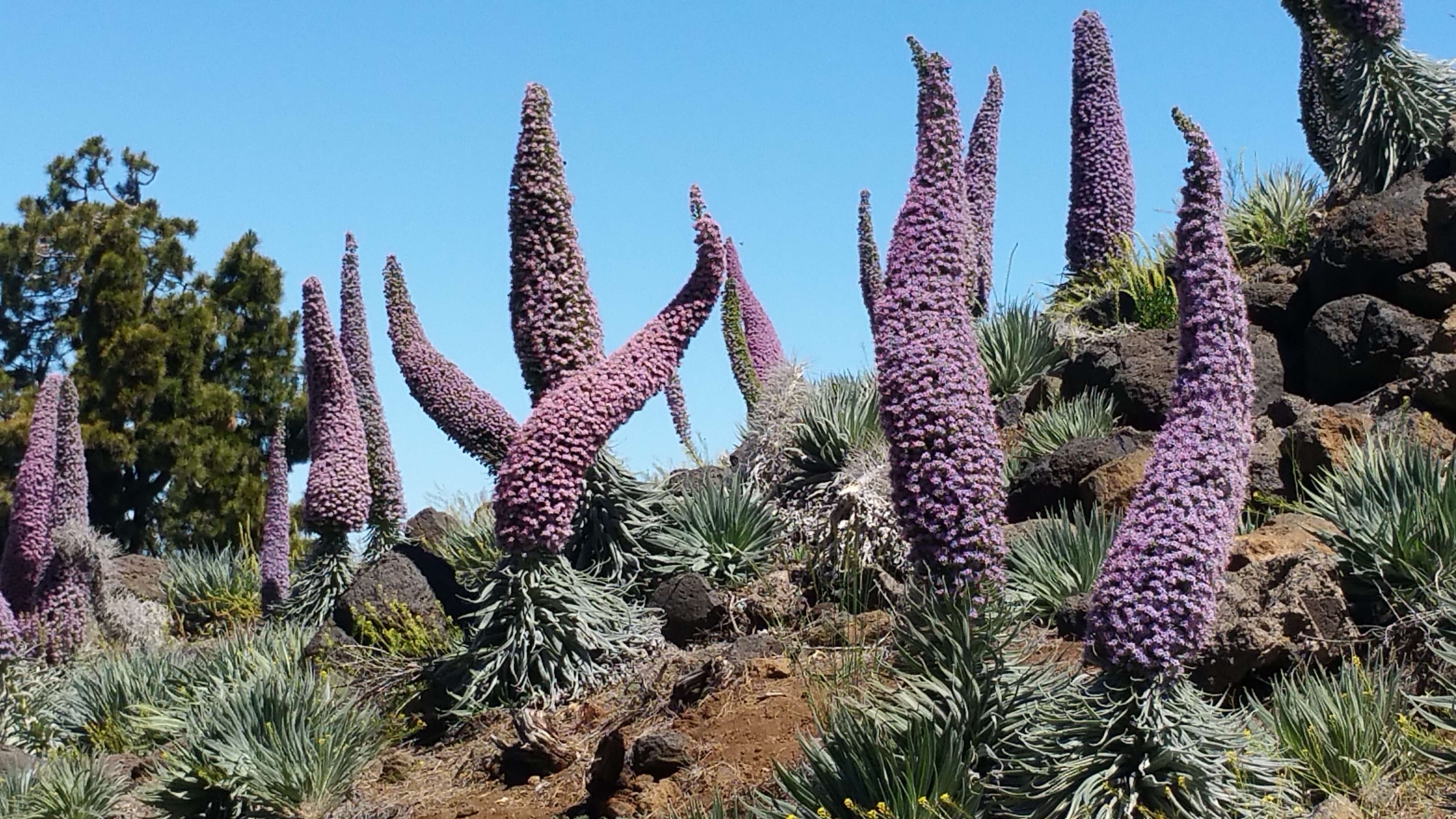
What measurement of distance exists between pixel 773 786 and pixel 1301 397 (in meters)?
4.62

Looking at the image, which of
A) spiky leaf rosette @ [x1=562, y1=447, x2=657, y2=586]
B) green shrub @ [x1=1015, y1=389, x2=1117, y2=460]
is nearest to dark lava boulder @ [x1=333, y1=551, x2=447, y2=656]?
spiky leaf rosette @ [x1=562, y1=447, x2=657, y2=586]

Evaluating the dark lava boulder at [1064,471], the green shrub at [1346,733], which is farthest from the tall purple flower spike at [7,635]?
the green shrub at [1346,733]

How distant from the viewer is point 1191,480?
4586mm

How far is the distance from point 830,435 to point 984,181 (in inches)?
166

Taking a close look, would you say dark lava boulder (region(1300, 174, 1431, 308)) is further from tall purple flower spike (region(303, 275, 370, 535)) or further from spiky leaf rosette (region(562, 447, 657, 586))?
tall purple flower spike (region(303, 275, 370, 535))

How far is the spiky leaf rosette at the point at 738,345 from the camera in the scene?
1133 cm

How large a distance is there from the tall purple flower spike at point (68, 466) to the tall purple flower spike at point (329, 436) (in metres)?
2.22

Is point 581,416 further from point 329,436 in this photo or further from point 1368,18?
point 1368,18

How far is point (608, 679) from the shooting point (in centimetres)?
740

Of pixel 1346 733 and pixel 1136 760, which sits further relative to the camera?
pixel 1346 733

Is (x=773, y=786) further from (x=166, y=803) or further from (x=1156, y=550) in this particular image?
(x=166, y=803)

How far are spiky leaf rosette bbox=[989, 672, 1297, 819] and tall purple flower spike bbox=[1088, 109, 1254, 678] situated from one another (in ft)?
0.41

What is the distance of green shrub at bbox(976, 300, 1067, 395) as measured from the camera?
10.4 meters

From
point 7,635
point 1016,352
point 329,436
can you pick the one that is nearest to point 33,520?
point 7,635
